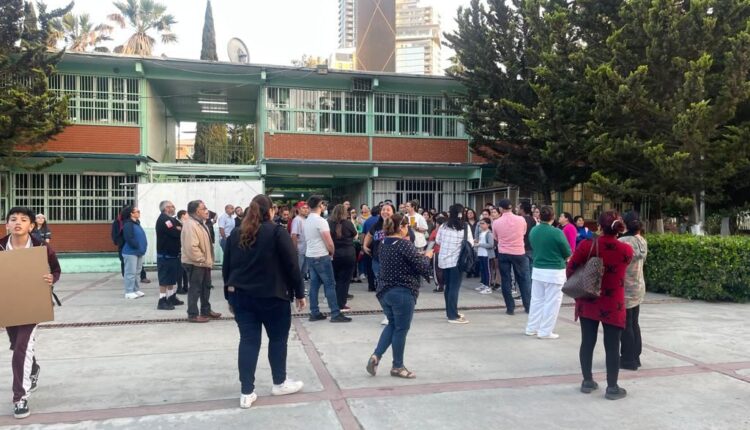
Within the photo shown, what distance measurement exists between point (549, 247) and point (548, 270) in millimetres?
295

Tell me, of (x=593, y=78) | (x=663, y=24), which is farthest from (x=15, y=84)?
(x=663, y=24)

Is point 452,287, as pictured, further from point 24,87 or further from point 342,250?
point 24,87

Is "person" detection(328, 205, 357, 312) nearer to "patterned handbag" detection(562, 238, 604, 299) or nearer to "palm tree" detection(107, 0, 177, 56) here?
"patterned handbag" detection(562, 238, 604, 299)

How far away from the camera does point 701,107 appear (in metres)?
9.95

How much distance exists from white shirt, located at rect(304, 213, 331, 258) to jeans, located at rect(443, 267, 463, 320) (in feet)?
5.81

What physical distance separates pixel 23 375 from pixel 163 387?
1130mm

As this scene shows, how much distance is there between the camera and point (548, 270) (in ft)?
22.9

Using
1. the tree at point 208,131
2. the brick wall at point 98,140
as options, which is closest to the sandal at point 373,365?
the brick wall at point 98,140

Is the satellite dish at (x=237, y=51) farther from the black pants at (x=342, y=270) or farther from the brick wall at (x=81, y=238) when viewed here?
the black pants at (x=342, y=270)

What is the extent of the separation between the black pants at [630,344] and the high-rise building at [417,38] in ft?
298

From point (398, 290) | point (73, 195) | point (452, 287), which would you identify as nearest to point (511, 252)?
point (452, 287)

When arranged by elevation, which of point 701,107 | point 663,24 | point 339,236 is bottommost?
point 339,236

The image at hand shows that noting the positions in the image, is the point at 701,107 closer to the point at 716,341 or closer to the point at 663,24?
the point at 663,24

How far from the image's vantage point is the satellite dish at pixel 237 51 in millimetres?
17266
